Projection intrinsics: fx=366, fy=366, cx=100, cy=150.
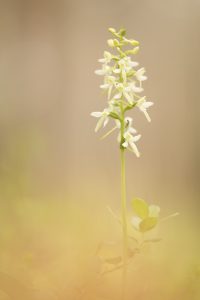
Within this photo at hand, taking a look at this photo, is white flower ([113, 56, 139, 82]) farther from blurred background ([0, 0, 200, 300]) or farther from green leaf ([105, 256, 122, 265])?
blurred background ([0, 0, 200, 300])

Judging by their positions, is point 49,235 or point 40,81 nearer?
point 49,235

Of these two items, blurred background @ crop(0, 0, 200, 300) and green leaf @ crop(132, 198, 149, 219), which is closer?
green leaf @ crop(132, 198, 149, 219)

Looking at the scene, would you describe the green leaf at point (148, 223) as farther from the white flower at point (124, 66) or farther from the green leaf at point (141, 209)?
the white flower at point (124, 66)

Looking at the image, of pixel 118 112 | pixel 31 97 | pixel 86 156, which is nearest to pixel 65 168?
pixel 86 156

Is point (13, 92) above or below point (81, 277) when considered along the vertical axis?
above

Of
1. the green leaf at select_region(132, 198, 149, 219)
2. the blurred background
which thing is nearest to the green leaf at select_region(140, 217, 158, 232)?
the green leaf at select_region(132, 198, 149, 219)

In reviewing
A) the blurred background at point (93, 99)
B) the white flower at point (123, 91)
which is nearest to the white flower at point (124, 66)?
the white flower at point (123, 91)

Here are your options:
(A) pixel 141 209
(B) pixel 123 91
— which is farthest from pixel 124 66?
(A) pixel 141 209

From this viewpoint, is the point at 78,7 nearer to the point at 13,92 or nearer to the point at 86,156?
the point at 13,92
